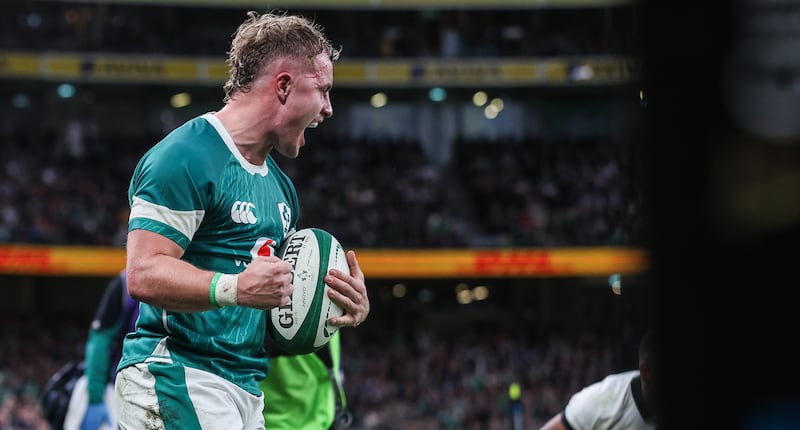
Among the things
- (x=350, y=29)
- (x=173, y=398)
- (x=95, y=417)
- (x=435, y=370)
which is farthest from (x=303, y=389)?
(x=350, y=29)

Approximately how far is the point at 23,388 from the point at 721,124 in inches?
837

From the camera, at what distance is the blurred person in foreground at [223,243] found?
2.95 m

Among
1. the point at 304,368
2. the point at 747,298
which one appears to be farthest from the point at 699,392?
the point at 304,368

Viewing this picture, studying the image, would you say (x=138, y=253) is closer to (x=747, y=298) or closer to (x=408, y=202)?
(x=747, y=298)

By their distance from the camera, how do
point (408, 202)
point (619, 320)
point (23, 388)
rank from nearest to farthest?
point (619, 320)
point (23, 388)
point (408, 202)

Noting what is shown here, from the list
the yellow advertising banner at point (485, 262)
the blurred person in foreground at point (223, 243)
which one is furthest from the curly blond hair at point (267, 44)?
the yellow advertising banner at point (485, 262)

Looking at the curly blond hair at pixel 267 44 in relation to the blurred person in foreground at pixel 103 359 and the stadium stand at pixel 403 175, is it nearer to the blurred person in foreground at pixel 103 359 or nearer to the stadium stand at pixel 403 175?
the blurred person in foreground at pixel 103 359

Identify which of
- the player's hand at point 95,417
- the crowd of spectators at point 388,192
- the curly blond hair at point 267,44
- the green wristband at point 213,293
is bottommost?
the crowd of spectators at point 388,192

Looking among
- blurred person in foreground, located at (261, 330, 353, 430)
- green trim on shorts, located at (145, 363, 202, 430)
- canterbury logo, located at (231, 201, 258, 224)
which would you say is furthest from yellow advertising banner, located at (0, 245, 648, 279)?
green trim on shorts, located at (145, 363, 202, 430)

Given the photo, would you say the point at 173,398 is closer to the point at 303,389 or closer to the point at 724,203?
the point at 303,389

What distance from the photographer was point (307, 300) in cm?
333

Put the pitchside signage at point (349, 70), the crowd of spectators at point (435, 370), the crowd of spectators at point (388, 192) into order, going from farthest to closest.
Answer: the pitchside signage at point (349, 70) → the crowd of spectators at point (388, 192) → the crowd of spectators at point (435, 370)

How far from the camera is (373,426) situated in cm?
2072

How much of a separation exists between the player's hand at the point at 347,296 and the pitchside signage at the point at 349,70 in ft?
82.6
